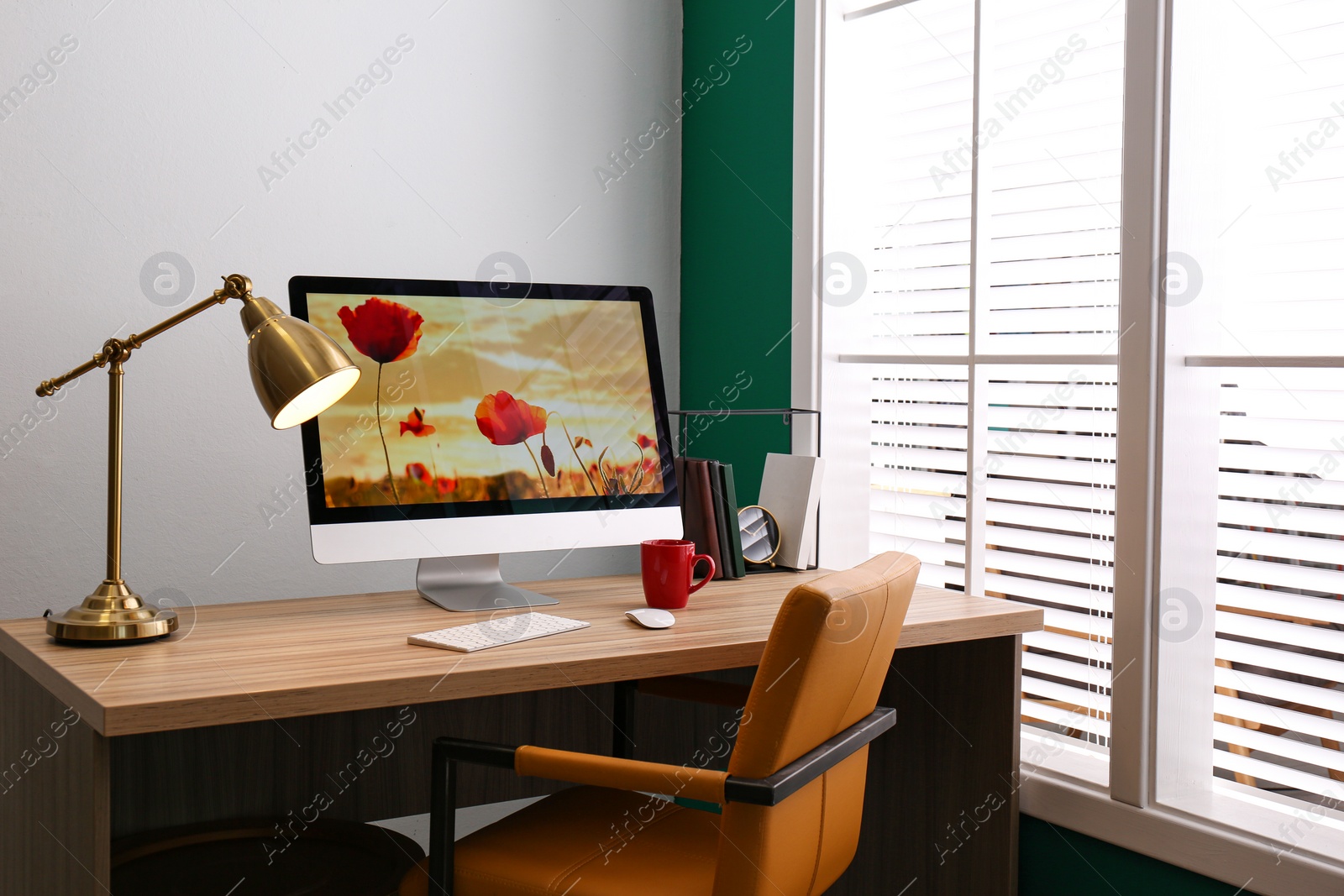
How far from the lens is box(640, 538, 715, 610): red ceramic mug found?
1.80 meters

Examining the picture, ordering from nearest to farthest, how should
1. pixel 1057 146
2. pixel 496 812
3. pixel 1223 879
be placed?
pixel 1223 879, pixel 1057 146, pixel 496 812

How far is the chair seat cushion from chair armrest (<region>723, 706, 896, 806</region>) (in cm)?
22

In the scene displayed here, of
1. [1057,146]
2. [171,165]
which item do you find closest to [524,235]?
[171,165]

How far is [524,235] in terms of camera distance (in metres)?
2.59

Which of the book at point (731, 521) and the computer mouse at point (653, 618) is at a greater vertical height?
the book at point (731, 521)

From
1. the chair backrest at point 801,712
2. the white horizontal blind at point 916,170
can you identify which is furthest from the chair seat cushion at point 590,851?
the white horizontal blind at point 916,170

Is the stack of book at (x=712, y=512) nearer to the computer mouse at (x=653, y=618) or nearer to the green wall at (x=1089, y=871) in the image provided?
the computer mouse at (x=653, y=618)

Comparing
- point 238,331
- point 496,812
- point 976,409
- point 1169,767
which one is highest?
point 238,331

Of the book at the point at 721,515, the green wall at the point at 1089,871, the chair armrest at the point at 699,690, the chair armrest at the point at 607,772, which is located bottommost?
the green wall at the point at 1089,871

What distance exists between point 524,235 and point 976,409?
114 cm

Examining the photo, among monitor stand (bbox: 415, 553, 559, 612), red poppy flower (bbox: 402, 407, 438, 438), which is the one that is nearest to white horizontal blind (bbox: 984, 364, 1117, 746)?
monitor stand (bbox: 415, 553, 559, 612)

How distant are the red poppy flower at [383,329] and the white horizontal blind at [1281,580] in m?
1.36

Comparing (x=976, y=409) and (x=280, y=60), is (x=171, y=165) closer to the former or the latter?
(x=280, y=60)

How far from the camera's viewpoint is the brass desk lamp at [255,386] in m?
1.40
